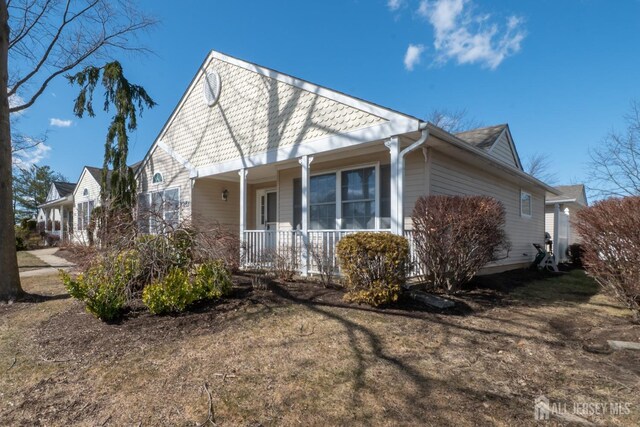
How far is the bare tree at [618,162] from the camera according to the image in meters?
20.5

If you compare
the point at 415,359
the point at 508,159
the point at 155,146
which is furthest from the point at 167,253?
the point at 508,159

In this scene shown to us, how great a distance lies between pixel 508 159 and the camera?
12.8 meters

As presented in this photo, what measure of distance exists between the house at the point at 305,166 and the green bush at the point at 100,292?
1.18 metres

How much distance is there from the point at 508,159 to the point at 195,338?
1243cm

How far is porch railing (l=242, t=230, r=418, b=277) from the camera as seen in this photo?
6.90m

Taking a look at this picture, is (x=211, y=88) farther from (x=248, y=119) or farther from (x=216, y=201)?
(x=216, y=201)

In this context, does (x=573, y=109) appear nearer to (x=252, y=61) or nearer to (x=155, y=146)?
(x=252, y=61)

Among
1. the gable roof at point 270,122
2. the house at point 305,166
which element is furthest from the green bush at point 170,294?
the gable roof at point 270,122

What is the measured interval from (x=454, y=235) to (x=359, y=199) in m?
2.68

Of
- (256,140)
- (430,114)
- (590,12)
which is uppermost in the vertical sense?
(430,114)

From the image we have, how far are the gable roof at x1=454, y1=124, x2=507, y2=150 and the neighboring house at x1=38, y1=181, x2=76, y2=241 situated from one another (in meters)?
22.6

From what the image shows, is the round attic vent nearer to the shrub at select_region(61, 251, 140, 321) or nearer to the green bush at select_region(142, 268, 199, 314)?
→ the shrub at select_region(61, 251, 140, 321)

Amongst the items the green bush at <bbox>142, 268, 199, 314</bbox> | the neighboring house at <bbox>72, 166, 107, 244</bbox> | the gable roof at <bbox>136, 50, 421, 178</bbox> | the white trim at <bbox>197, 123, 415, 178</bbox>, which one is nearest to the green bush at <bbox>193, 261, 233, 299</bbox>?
the green bush at <bbox>142, 268, 199, 314</bbox>

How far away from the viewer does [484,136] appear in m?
11.6
